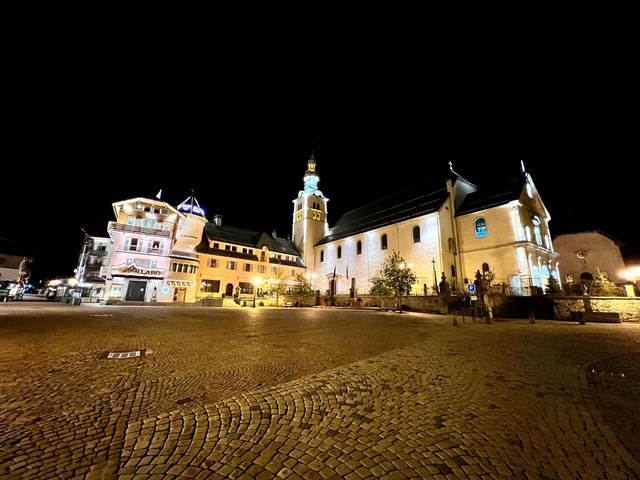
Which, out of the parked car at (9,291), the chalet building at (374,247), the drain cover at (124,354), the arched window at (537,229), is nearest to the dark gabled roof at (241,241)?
Result: the chalet building at (374,247)

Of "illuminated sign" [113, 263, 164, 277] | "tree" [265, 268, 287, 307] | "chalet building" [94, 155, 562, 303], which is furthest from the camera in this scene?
"tree" [265, 268, 287, 307]

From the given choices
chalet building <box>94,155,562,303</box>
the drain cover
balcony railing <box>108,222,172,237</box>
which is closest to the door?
chalet building <box>94,155,562,303</box>

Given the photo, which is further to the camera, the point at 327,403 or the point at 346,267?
the point at 346,267

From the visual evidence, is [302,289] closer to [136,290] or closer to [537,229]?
[136,290]

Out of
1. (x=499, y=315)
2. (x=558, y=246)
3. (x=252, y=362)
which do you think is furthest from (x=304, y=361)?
(x=558, y=246)

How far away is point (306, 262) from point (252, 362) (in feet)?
143

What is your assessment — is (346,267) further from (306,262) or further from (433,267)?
(433,267)

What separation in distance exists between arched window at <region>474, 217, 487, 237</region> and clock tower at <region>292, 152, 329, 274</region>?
2711 centimetres

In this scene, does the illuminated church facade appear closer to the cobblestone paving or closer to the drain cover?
the cobblestone paving

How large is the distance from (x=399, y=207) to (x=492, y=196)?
1190 centimetres

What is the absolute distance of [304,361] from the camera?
6.12 meters

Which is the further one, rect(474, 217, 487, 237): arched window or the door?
rect(474, 217, 487, 237): arched window

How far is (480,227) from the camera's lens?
3198 centimetres

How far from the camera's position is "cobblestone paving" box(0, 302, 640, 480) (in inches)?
93.3
